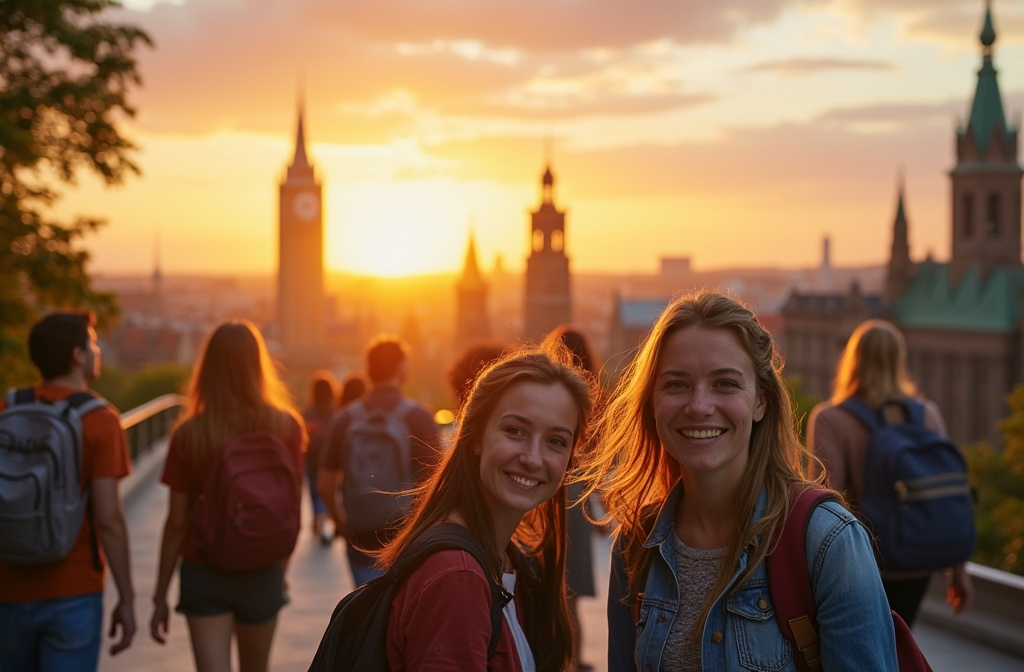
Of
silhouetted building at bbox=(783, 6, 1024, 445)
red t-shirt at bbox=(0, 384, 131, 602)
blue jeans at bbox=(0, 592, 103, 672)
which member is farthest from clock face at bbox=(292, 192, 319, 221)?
blue jeans at bbox=(0, 592, 103, 672)

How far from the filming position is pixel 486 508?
2.57 meters

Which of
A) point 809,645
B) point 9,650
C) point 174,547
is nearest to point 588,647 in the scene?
point 174,547

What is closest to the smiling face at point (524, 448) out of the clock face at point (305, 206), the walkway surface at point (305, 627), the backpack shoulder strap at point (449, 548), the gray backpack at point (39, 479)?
the backpack shoulder strap at point (449, 548)

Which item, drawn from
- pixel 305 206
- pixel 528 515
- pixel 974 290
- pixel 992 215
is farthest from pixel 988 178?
pixel 528 515

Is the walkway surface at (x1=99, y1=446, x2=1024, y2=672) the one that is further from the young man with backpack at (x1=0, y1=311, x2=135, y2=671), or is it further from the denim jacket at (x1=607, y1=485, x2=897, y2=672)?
the denim jacket at (x1=607, y1=485, x2=897, y2=672)

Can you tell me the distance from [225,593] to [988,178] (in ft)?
265

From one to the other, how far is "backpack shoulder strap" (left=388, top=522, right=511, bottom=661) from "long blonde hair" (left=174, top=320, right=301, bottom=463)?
2.20 m

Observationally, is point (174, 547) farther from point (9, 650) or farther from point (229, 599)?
point (9, 650)

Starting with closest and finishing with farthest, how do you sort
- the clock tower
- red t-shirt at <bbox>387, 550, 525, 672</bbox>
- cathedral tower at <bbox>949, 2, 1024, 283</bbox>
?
red t-shirt at <bbox>387, 550, 525, 672</bbox> → cathedral tower at <bbox>949, 2, 1024, 283</bbox> → the clock tower

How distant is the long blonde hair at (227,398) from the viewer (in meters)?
4.43

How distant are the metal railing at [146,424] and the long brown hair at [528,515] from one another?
8.51 meters

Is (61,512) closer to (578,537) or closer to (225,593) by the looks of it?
(225,593)

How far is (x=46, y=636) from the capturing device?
4086mm

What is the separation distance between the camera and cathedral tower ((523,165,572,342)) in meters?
89.9
